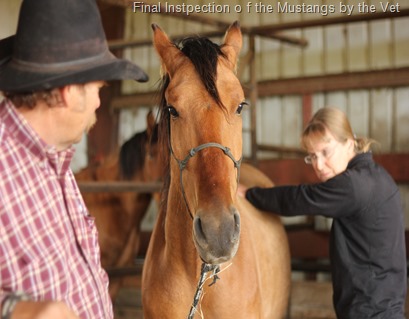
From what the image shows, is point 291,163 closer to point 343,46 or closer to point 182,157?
point 343,46

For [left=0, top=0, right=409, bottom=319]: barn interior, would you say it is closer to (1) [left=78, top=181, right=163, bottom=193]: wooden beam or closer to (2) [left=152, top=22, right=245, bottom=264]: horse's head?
(1) [left=78, top=181, right=163, bottom=193]: wooden beam

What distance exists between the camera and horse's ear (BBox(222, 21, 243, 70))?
8.30 ft

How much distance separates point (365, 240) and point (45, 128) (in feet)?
6.34

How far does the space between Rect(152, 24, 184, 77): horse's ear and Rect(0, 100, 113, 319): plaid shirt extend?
115 centimetres

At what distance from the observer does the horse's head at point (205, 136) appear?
199cm

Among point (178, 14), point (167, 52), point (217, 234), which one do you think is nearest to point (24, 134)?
point (217, 234)

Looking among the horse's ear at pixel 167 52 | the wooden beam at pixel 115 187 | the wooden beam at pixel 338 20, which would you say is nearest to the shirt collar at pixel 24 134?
the horse's ear at pixel 167 52

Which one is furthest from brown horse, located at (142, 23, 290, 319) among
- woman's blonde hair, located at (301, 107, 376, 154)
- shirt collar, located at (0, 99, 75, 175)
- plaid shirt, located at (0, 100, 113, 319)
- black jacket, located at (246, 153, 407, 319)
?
shirt collar, located at (0, 99, 75, 175)

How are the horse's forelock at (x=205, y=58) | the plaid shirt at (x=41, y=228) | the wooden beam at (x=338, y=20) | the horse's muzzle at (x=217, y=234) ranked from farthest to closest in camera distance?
the wooden beam at (x=338, y=20) → the horse's forelock at (x=205, y=58) → the horse's muzzle at (x=217, y=234) → the plaid shirt at (x=41, y=228)

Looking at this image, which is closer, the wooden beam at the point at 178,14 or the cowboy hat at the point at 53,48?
the cowboy hat at the point at 53,48

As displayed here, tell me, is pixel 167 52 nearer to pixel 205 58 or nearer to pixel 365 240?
pixel 205 58

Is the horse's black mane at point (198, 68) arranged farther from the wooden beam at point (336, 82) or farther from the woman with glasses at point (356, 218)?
the wooden beam at point (336, 82)

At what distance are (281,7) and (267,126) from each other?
131 cm

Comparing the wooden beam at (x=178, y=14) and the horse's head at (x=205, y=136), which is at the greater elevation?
the wooden beam at (x=178, y=14)
